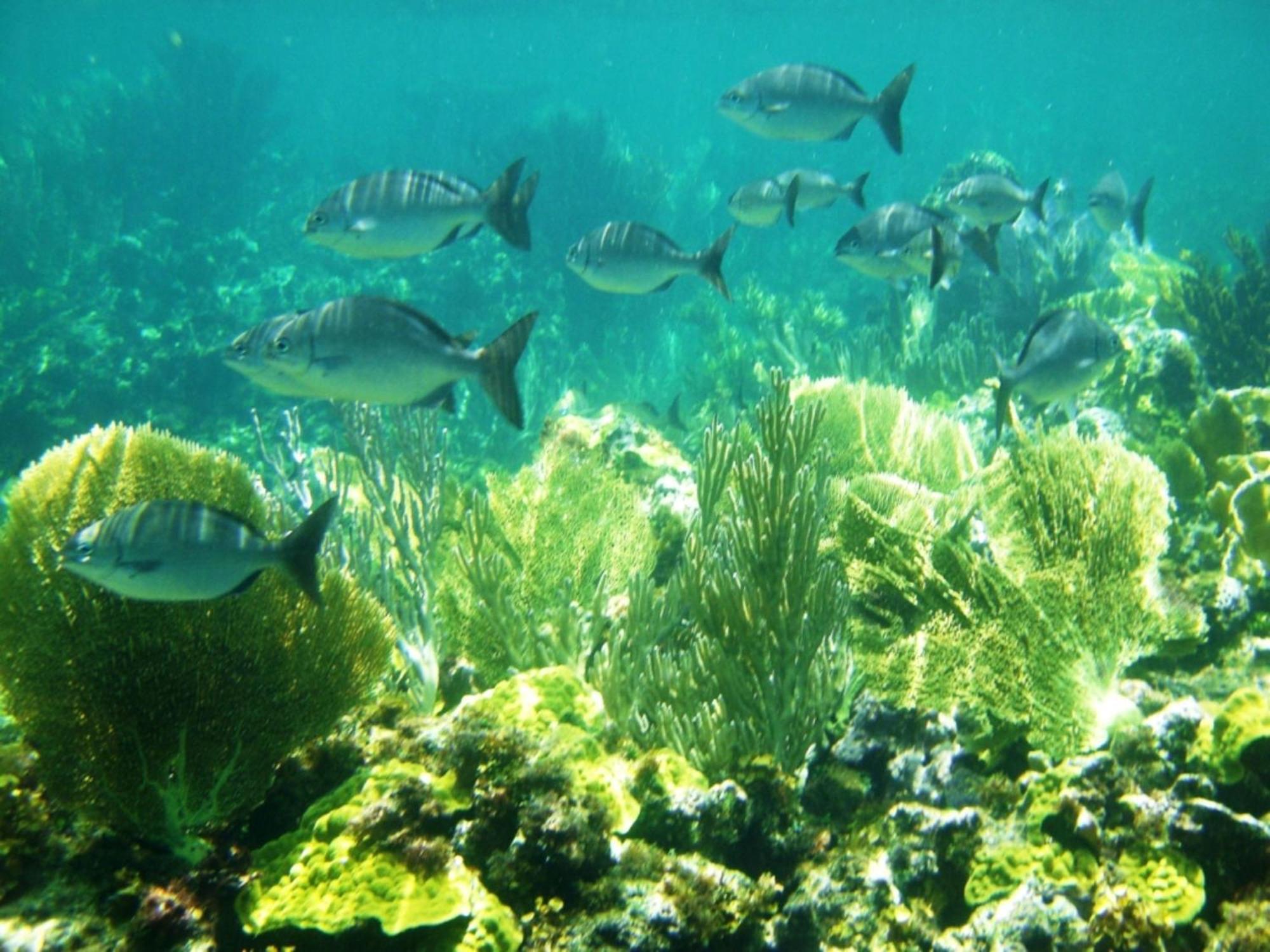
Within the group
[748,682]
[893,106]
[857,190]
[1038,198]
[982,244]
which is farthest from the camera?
[1038,198]

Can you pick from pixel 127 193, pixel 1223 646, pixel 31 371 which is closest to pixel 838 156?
pixel 127 193

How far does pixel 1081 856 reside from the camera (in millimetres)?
2916

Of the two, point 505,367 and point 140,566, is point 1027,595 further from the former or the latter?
point 140,566

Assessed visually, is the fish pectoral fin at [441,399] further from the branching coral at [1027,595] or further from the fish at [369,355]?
the branching coral at [1027,595]

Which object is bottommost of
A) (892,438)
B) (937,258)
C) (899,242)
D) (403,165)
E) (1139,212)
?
(892,438)

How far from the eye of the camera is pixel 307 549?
265 centimetres

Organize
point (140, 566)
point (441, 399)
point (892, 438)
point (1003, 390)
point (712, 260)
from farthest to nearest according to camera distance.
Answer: point (892, 438) < point (712, 260) < point (1003, 390) < point (441, 399) < point (140, 566)

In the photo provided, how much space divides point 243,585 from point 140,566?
317mm

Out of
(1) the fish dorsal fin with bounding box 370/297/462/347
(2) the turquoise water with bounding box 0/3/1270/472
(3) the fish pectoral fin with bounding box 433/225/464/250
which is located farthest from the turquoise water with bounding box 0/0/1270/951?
(2) the turquoise water with bounding box 0/3/1270/472

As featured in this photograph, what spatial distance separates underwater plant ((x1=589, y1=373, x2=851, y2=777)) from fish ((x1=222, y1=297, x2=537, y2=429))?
3.93ft

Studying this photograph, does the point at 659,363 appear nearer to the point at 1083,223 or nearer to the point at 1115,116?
the point at 1083,223

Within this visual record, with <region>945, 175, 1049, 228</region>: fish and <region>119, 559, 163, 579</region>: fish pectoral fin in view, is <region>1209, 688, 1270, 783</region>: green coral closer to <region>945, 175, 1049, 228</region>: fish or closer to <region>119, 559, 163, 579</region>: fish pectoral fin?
<region>119, 559, 163, 579</region>: fish pectoral fin

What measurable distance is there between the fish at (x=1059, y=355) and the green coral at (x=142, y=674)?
13.9 ft

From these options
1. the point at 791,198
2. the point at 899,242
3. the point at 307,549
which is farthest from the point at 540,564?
the point at 899,242
